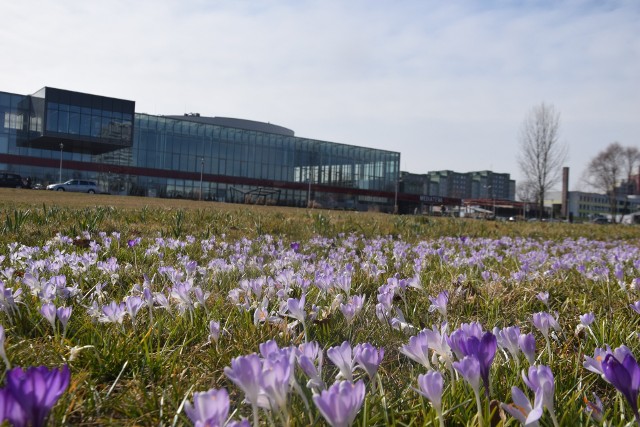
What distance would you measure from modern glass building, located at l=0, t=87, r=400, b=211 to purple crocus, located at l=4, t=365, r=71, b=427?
4311cm

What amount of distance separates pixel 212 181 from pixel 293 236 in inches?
2245

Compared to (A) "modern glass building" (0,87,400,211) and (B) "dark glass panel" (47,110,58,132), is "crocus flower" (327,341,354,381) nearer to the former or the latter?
(A) "modern glass building" (0,87,400,211)

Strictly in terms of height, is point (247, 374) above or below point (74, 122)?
below

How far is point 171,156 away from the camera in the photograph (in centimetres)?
5900

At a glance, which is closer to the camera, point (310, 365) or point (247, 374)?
point (247, 374)

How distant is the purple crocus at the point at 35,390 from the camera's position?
2.34ft

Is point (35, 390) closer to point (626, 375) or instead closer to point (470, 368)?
point (470, 368)

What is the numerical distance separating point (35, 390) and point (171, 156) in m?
60.9

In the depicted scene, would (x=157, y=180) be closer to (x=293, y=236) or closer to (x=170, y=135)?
(x=170, y=135)

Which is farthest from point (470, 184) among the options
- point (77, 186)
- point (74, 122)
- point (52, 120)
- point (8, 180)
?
point (8, 180)

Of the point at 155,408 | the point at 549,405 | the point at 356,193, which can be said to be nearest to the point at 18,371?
the point at 155,408

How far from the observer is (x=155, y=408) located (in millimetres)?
1174

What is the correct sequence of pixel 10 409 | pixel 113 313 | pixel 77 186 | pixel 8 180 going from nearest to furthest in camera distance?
pixel 10 409 → pixel 113 313 → pixel 8 180 → pixel 77 186

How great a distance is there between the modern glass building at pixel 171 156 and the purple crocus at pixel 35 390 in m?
43.1
